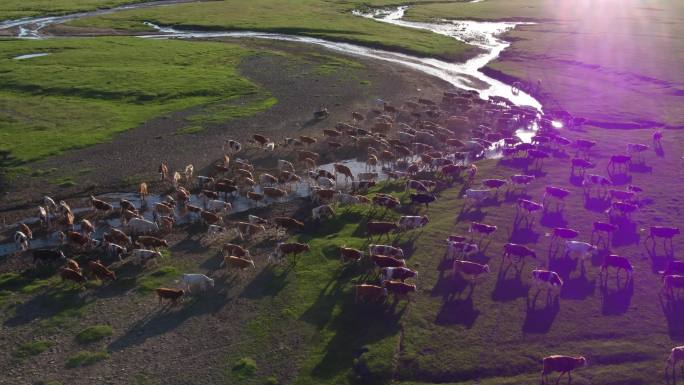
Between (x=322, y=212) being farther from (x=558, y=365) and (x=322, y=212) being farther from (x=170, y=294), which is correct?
(x=558, y=365)

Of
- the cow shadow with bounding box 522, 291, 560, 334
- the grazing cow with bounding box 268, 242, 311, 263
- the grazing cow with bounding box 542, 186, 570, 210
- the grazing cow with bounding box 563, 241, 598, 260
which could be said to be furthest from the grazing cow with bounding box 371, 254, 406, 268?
the grazing cow with bounding box 542, 186, 570, 210

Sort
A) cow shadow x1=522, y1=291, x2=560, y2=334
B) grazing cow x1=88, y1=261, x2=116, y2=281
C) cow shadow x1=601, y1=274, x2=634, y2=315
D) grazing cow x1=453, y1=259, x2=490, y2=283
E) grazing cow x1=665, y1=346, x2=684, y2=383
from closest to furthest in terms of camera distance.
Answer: grazing cow x1=665, y1=346, x2=684, y2=383
cow shadow x1=522, y1=291, x2=560, y2=334
cow shadow x1=601, y1=274, x2=634, y2=315
grazing cow x1=453, y1=259, x2=490, y2=283
grazing cow x1=88, y1=261, x2=116, y2=281

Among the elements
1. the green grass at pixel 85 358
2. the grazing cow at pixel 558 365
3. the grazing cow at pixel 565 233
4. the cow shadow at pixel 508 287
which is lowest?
the green grass at pixel 85 358

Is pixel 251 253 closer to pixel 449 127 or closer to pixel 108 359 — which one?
pixel 108 359

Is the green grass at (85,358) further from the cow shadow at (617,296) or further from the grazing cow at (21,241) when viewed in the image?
the cow shadow at (617,296)

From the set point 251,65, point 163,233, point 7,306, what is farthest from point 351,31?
point 7,306

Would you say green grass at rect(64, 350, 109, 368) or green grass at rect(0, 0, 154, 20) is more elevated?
green grass at rect(0, 0, 154, 20)

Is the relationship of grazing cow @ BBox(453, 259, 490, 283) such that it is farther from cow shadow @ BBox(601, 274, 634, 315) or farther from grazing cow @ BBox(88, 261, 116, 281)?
grazing cow @ BBox(88, 261, 116, 281)

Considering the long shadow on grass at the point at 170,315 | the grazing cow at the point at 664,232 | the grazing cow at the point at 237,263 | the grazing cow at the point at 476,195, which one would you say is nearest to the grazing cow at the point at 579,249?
the grazing cow at the point at 664,232
